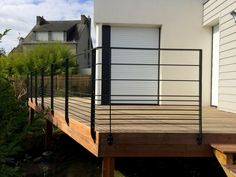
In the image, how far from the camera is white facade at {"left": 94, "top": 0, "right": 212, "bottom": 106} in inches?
425

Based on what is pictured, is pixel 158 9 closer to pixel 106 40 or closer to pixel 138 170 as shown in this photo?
pixel 106 40

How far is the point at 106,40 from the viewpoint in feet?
36.0

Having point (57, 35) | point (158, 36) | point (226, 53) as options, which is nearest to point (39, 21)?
point (57, 35)

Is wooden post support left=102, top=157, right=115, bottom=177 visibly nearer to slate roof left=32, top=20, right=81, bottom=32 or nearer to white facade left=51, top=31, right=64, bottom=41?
white facade left=51, top=31, right=64, bottom=41

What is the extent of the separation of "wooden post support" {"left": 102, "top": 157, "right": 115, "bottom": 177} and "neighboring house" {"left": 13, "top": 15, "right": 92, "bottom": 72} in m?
38.6

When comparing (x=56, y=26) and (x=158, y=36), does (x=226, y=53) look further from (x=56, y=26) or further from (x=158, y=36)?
(x=56, y=26)

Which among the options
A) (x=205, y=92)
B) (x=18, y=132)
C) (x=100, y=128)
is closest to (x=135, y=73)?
(x=205, y=92)

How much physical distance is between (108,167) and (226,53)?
16.4 feet

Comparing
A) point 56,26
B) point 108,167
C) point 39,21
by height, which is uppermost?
point 39,21

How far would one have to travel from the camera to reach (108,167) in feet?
17.5

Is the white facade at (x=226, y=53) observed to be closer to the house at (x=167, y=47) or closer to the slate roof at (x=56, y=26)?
the house at (x=167, y=47)

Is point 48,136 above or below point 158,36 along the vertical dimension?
below

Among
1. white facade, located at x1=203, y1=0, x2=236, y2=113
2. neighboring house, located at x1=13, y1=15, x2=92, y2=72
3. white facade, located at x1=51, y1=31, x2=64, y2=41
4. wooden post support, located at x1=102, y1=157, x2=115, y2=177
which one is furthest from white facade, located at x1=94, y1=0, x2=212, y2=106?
white facade, located at x1=51, y1=31, x2=64, y2=41

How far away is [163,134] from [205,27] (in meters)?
6.13
